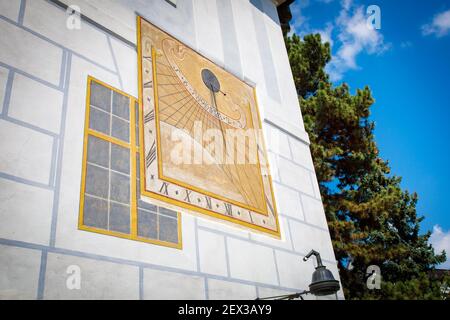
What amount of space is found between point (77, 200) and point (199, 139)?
175 centimetres

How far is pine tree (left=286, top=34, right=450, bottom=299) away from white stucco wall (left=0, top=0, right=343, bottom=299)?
5.53 metres

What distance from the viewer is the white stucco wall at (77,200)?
2801 millimetres

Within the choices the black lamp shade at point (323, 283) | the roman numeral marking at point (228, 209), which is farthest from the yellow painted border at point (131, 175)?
the black lamp shade at point (323, 283)

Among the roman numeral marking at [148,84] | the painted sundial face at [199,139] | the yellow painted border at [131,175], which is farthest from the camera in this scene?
the roman numeral marking at [148,84]

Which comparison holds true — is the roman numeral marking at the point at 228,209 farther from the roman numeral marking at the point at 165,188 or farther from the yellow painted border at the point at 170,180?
the roman numeral marking at the point at 165,188

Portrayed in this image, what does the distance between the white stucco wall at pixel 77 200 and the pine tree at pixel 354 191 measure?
5531 millimetres

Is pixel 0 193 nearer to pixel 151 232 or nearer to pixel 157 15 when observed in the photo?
pixel 151 232

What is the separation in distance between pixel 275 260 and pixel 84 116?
2648 mm

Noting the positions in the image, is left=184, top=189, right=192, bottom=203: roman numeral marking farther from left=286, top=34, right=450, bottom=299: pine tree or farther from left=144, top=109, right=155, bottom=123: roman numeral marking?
left=286, top=34, right=450, bottom=299: pine tree

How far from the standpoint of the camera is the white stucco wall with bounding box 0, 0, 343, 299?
9.19ft

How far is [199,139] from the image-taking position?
4.52 m

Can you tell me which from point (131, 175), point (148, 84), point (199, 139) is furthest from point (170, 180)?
point (148, 84)
